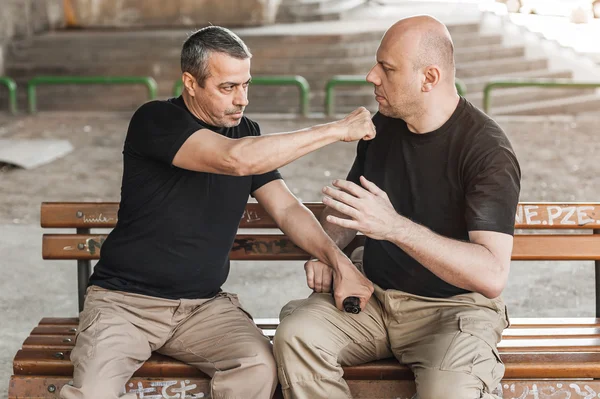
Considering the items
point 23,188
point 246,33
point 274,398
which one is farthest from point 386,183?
point 246,33

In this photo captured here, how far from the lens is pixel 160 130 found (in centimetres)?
Answer: 352

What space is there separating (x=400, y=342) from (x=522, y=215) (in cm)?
92

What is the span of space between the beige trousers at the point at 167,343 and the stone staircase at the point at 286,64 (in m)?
9.79

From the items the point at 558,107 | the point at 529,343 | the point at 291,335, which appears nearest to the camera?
the point at 291,335

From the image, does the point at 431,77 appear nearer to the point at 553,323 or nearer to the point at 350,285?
the point at 350,285

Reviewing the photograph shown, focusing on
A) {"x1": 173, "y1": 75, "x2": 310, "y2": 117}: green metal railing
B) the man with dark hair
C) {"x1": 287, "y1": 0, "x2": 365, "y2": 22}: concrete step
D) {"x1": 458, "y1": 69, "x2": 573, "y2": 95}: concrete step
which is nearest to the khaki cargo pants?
the man with dark hair

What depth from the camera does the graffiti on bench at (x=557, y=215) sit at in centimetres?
406

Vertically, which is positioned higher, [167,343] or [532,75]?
[167,343]

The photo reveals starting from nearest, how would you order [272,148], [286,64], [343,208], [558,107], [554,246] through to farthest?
[343,208] < [272,148] < [554,246] < [558,107] < [286,64]

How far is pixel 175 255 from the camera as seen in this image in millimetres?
3602

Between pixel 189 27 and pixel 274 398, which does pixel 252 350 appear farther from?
pixel 189 27

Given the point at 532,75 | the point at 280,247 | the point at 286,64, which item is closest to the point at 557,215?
the point at 280,247

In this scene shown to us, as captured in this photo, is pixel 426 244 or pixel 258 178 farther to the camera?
pixel 258 178

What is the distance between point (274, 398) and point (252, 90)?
10733 mm
